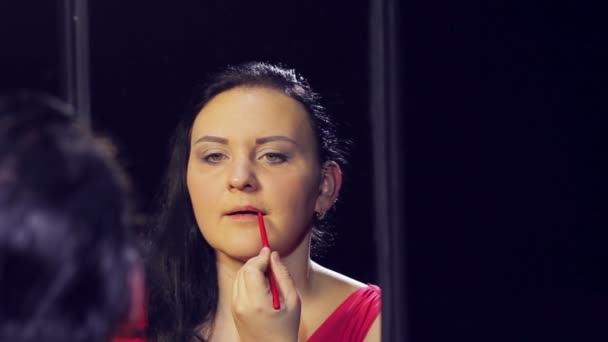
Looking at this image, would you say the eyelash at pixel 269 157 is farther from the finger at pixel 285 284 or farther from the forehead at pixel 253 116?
the finger at pixel 285 284

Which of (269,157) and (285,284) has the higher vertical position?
(269,157)

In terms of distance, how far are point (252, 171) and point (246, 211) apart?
0.05 metres

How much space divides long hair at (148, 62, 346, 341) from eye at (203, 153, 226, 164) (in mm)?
59

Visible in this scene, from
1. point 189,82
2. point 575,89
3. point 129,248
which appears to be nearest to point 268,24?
point 189,82

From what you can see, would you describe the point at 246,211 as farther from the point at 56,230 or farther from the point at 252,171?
A: the point at 56,230

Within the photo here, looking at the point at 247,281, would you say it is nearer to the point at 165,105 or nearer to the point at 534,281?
the point at 165,105

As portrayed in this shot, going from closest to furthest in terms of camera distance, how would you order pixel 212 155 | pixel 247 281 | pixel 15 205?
1. pixel 15 205
2. pixel 247 281
3. pixel 212 155

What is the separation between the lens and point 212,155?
1.24 meters

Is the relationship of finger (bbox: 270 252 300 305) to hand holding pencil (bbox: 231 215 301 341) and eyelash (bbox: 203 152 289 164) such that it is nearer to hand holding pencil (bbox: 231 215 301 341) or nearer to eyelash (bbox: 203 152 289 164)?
hand holding pencil (bbox: 231 215 301 341)

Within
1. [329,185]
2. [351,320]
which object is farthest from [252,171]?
[351,320]

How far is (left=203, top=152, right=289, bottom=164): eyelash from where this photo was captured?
3.99 ft

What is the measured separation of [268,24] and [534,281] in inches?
20.4

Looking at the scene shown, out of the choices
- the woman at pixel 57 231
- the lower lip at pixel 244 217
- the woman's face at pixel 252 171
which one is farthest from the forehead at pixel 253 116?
the woman at pixel 57 231

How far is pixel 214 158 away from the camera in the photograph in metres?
1.23
